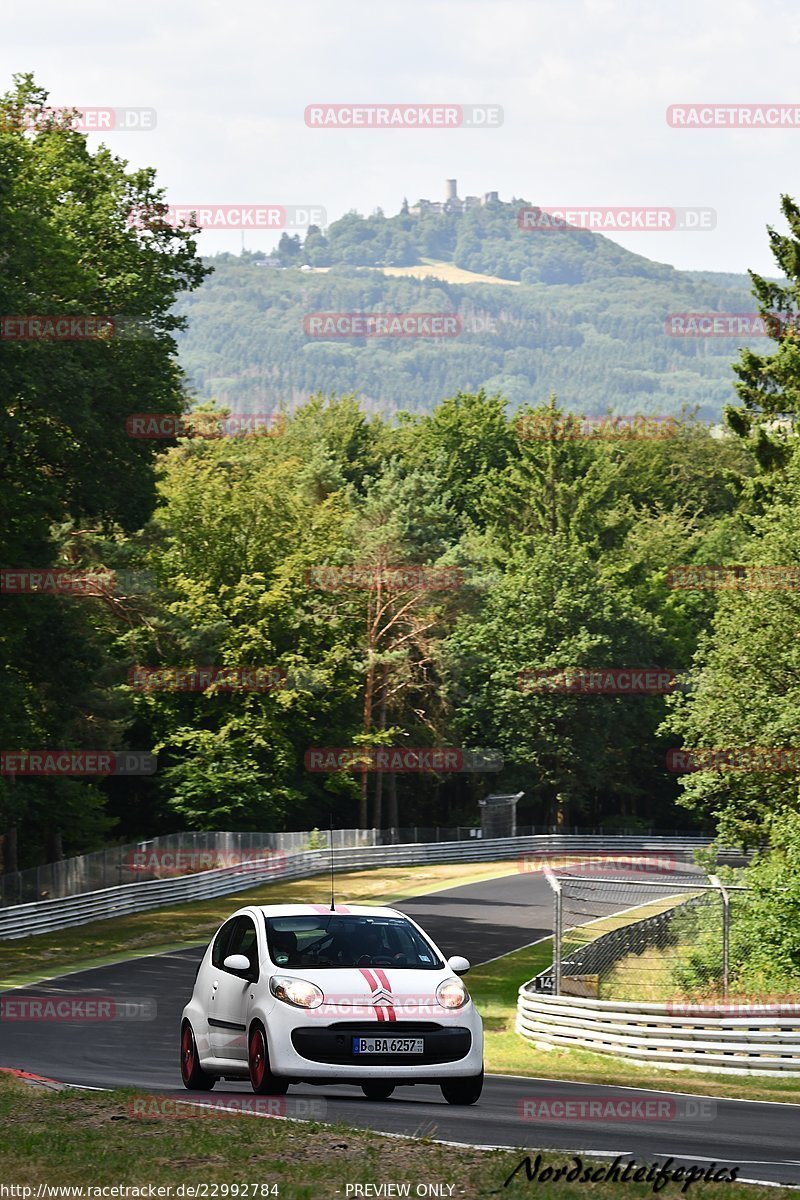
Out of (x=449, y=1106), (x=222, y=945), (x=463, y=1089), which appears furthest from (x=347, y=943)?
(x=449, y=1106)

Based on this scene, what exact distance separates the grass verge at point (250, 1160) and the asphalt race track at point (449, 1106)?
3.39ft

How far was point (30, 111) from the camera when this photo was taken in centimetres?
4619

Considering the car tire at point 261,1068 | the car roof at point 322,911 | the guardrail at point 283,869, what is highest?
the car roof at point 322,911

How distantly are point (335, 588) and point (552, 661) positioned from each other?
13795 mm

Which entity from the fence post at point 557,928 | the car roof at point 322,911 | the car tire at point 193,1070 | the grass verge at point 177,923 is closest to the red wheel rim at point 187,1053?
the car tire at point 193,1070

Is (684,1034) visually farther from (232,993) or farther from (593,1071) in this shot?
(232,993)

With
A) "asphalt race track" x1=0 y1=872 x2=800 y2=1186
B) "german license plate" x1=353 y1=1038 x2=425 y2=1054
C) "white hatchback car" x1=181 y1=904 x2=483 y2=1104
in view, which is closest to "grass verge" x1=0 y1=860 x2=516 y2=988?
"asphalt race track" x1=0 y1=872 x2=800 y2=1186

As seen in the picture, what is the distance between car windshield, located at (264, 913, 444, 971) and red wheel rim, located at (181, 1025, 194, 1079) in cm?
158

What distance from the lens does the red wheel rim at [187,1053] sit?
14.2 metres

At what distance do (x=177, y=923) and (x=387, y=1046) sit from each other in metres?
33.3

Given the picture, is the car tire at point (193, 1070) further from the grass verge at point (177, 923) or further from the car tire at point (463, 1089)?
the grass verge at point (177, 923)

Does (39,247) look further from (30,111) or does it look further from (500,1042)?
(500,1042)

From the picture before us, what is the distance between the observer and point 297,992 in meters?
12.4

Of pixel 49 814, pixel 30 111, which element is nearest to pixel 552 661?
pixel 49 814
